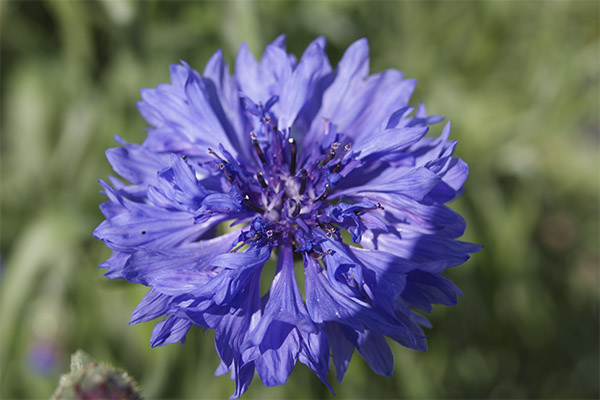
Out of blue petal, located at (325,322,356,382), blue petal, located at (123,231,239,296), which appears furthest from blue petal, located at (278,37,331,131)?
blue petal, located at (325,322,356,382)

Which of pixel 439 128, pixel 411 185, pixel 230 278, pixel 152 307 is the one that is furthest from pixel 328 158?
pixel 439 128

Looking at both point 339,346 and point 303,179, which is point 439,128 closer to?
point 303,179

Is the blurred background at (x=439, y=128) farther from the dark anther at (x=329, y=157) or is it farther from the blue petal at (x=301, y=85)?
the dark anther at (x=329, y=157)

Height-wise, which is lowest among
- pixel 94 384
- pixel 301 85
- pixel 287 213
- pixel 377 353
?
pixel 377 353

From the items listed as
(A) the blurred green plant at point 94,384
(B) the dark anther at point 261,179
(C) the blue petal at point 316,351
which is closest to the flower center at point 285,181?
(B) the dark anther at point 261,179

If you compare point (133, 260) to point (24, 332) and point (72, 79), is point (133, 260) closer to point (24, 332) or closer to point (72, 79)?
point (24, 332)

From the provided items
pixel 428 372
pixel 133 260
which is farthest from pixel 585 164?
pixel 133 260

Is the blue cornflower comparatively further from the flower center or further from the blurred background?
the blurred background

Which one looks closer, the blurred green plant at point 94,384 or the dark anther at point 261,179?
the blurred green plant at point 94,384

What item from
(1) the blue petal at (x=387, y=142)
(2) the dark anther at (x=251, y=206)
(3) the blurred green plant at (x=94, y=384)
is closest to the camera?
(3) the blurred green plant at (x=94, y=384)
